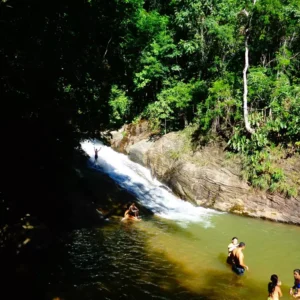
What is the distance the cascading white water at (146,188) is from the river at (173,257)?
0.36 feet

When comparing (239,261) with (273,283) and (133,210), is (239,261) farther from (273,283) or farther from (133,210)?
(133,210)

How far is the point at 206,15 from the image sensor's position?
2170 centimetres

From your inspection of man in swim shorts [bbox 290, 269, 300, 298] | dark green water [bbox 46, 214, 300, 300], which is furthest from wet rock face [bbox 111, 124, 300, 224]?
man in swim shorts [bbox 290, 269, 300, 298]

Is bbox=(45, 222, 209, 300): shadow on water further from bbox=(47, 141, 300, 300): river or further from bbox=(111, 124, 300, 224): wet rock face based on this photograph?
bbox=(111, 124, 300, 224): wet rock face

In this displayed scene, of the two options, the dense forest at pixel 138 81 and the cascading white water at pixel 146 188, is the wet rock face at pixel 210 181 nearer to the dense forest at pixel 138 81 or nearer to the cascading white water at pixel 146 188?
the cascading white water at pixel 146 188

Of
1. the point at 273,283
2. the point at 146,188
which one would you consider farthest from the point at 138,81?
the point at 273,283

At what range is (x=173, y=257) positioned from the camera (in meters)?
9.78

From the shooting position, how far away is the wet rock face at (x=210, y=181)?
1449cm

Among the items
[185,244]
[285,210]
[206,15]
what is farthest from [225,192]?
[206,15]

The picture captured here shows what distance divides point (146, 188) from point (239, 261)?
30.3 feet

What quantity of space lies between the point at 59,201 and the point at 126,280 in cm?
491

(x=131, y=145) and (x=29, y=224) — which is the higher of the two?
(x=131, y=145)

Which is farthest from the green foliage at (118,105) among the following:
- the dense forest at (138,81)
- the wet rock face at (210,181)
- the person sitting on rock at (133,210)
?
the person sitting on rock at (133,210)

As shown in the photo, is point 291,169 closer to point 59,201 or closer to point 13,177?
point 59,201
